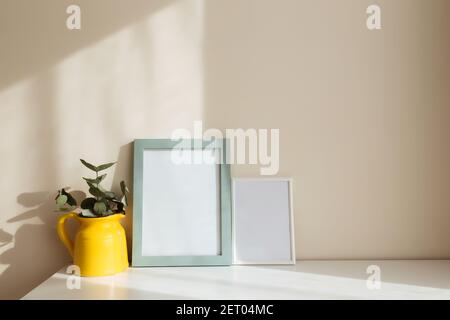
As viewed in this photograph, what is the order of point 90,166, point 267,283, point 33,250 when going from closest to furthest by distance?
point 267,283
point 90,166
point 33,250

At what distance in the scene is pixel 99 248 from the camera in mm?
1054

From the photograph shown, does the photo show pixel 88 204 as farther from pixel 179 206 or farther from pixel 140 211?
pixel 179 206

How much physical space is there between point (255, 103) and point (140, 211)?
54 centimetres

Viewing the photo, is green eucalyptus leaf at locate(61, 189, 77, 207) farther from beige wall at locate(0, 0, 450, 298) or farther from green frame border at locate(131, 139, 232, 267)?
green frame border at locate(131, 139, 232, 267)

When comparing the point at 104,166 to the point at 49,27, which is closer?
the point at 104,166

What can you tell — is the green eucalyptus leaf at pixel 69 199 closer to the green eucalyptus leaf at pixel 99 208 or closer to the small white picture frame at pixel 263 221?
the green eucalyptus leaf at pixel 99 208

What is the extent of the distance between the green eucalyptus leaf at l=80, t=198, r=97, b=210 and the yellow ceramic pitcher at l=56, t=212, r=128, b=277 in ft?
0.12

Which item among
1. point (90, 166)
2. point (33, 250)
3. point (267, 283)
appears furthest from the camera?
point (33, 250)

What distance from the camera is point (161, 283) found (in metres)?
1.00

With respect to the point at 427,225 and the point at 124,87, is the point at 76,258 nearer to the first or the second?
the point at 124,87

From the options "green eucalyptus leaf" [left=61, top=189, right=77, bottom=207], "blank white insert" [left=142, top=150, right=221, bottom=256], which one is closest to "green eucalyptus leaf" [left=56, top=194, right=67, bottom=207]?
"green eucalyptus leaf" [left=61, top=189, right=77, bottom=207]

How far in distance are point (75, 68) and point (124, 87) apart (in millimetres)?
186

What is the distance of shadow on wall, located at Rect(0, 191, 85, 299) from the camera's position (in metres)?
1.20

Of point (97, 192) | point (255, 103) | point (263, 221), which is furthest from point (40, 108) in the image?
point (263, 221)
